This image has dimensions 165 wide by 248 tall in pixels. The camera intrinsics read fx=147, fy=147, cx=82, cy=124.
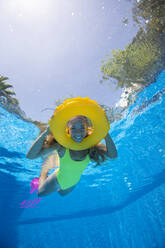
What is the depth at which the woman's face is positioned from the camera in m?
3.70

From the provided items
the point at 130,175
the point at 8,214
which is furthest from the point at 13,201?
the point at 130,175

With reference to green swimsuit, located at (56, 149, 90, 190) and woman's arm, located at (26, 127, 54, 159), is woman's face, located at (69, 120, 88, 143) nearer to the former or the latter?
woman's arm, located at (26, 127, 54, 159)

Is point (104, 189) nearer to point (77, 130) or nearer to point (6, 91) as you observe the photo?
point (6, 91)

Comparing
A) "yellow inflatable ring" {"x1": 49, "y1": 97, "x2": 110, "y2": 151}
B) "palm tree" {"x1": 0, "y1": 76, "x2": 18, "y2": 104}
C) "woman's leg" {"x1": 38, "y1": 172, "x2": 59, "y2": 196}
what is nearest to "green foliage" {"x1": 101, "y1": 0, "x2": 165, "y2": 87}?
"palm tree" {"x1": 0, "y1": 76, "x2": 18, "y2": 104}

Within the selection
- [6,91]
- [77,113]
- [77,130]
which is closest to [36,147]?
[77,130]

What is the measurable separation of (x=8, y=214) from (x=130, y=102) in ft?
126

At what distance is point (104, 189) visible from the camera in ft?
88.5

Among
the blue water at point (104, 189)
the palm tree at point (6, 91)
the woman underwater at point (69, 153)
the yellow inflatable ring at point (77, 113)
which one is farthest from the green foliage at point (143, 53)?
the yellow inflatable ring at point (77, 113)

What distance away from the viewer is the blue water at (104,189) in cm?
1304

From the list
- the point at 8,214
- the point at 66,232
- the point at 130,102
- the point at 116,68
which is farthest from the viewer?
the point at 66,232

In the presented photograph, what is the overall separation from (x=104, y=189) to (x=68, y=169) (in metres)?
24.6

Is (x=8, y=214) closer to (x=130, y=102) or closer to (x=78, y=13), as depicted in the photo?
(x=130, y=102)

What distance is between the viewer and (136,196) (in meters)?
28.0

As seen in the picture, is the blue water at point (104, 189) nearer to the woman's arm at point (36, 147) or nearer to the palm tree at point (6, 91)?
the palm tree at point (6, 91)
